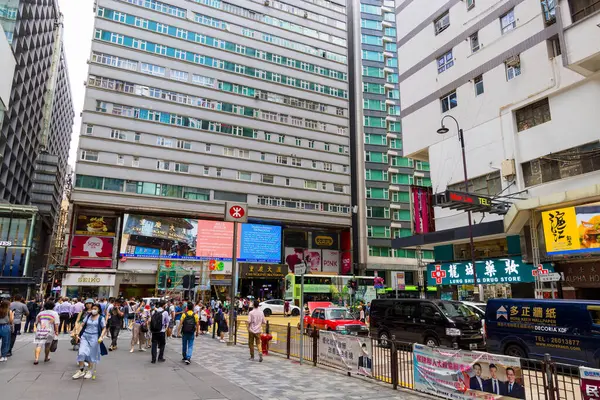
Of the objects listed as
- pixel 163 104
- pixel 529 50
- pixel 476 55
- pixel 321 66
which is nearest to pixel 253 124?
pixel 163 104

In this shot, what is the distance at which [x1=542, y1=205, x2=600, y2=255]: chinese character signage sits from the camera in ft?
55.9

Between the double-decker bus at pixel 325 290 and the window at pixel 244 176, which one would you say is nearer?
the double-decker bus at pixel 325 290

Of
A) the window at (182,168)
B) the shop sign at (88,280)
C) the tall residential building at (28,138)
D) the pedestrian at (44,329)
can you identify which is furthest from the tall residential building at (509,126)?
the tall residential building at (28,138)

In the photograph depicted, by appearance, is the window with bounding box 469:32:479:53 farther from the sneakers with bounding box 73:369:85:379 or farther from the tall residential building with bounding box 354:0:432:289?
the tall residential building with bounding box 354:0:432:289

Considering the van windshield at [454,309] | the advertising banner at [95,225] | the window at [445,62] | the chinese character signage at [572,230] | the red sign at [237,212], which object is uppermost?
the window at [445,62]

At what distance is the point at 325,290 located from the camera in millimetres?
39750

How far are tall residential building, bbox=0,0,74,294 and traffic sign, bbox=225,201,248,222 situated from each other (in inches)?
789

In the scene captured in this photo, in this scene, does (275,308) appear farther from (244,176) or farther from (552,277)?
(552,277)

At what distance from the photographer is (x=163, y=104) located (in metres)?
46.2

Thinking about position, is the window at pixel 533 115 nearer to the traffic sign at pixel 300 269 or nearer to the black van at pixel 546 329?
the black van at pixel 546 329

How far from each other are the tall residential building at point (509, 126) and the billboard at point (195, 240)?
22323 mm

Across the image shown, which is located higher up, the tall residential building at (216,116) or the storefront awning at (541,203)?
the tall residential building at (216,116)

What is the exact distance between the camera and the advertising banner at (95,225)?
135 feet

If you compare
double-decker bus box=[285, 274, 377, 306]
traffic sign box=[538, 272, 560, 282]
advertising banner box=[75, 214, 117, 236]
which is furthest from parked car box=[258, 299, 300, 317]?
traffic sign box=[538, 272, 560, 282]
